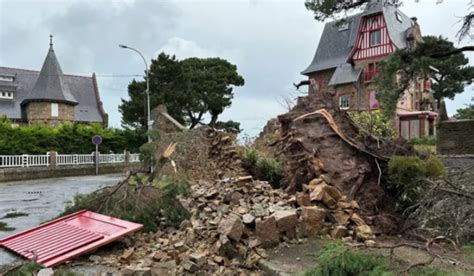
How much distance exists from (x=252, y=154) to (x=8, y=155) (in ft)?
55.4

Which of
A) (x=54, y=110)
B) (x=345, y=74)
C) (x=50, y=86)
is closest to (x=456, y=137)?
(x=345, y=74)

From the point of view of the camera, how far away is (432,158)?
5.87 m

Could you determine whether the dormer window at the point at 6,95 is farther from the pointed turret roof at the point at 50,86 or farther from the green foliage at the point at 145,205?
the green foliage at the point at 145,205

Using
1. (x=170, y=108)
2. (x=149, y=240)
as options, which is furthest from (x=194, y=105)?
(x=149, y=240)

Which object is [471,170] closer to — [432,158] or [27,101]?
[432,158]

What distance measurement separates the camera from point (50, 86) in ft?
120

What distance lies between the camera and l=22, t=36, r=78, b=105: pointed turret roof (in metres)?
35.5

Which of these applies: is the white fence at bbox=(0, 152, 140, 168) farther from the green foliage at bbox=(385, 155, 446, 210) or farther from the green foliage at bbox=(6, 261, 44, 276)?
the green foliage at bbox=(6, 261, 44, 276)

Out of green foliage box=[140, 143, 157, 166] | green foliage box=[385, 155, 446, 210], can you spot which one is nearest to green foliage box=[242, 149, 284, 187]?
green foliage box=[140, 143, 157, 166]

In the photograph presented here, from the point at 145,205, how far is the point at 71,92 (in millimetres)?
38456

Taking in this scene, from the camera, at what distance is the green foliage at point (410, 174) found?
552cm

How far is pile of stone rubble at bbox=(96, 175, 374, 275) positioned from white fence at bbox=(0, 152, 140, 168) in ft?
40.1

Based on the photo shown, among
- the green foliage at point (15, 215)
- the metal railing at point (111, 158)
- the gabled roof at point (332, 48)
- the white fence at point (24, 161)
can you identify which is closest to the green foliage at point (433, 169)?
the green foliage at point (15, 215)

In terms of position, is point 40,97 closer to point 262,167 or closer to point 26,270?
point 262,167
